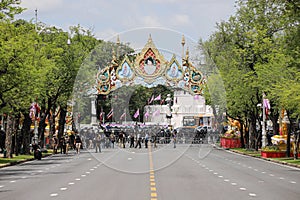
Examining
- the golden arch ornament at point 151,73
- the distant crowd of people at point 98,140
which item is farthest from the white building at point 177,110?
the distant crowd of people at point 98,140

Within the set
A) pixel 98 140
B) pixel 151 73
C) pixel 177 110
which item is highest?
pixel 151 73

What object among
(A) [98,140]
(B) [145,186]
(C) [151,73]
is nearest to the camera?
(B) [145,186]

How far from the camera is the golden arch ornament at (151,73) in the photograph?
262 feet

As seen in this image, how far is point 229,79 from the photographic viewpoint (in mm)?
53531

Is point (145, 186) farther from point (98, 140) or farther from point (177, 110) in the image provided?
point (177, 110)

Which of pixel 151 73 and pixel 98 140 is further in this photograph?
pixel 151 73

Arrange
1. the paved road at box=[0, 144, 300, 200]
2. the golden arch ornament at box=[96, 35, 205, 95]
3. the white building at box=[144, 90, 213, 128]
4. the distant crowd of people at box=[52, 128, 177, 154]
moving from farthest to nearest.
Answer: the white building at box=[144, 90, 213, 128], the golden arch ornament at box=[96, 35, 205, 95], the distant crowd of people at box=[52, 128, 177, 154], the paved road at box=[0, 144, 300, 200]

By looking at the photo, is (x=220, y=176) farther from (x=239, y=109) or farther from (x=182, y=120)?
(x=182, y=120)

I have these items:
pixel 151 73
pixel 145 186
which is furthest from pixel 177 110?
pixel 145 186

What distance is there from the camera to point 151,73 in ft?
266

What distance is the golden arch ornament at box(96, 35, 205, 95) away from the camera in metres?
79.9

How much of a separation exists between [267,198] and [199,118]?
73.7 meters

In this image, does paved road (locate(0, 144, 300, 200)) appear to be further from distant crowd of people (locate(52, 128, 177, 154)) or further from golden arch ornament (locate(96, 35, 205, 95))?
golden arch ornament (locate(96, 35, 205, 95))

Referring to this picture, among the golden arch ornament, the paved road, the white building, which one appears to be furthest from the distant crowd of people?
the white building
